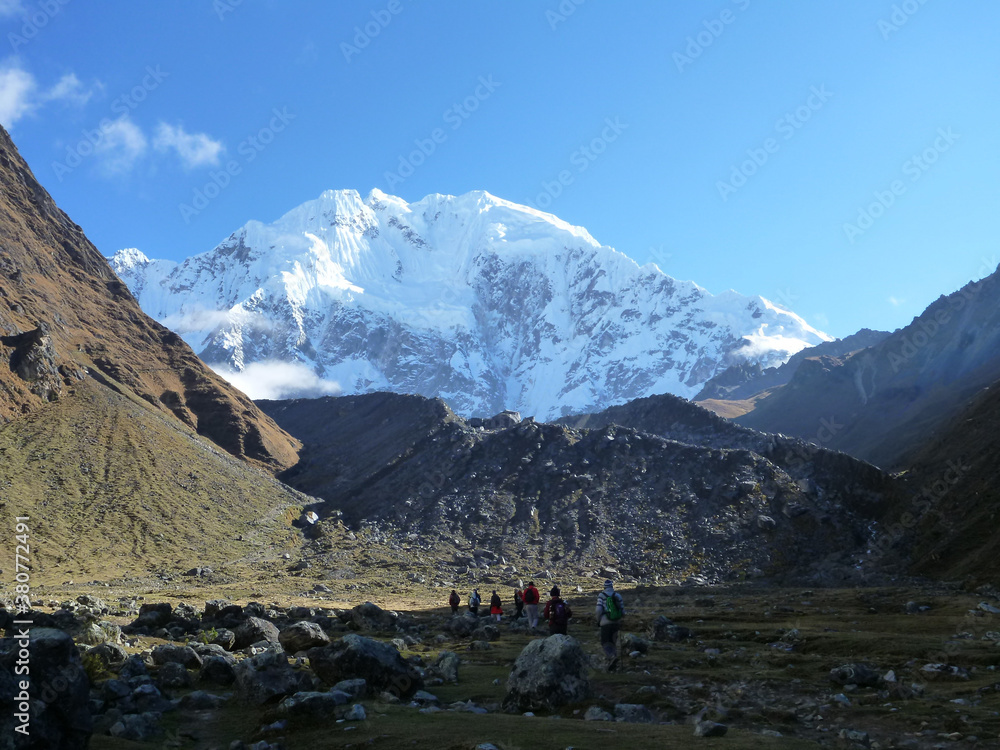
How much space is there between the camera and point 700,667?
20297 millimetres

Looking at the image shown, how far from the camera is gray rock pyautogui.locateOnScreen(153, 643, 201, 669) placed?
20047mm

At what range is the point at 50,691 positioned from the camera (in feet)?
36.3

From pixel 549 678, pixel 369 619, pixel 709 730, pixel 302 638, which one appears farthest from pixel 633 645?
pixel 369 619

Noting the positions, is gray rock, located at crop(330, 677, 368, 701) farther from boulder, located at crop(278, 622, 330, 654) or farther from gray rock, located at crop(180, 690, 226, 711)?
boulder, located at crop(278, 622, 330, 654)

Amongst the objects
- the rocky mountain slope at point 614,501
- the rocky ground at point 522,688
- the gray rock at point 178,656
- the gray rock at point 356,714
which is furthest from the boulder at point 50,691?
the rocky mountain slope at point 614,501

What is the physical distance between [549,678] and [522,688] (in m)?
0.65

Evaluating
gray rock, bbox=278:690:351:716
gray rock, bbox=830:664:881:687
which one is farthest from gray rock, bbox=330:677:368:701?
gray rock, bbox=830:664:881:687

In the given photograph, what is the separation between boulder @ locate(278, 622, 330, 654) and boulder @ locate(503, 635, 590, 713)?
8654 millimetres

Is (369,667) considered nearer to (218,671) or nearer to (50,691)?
(218,671)

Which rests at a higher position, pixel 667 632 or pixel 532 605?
pixel 532 605

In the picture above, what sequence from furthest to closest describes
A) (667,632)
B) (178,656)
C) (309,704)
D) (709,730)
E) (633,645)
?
(667,632)
(633,645)
(178,656)
(309,704)
(709,730)

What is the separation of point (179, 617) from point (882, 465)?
10676cm

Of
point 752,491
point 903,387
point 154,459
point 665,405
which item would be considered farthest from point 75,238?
point 903,387

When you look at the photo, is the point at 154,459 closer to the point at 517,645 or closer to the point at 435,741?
the point at 517,645
